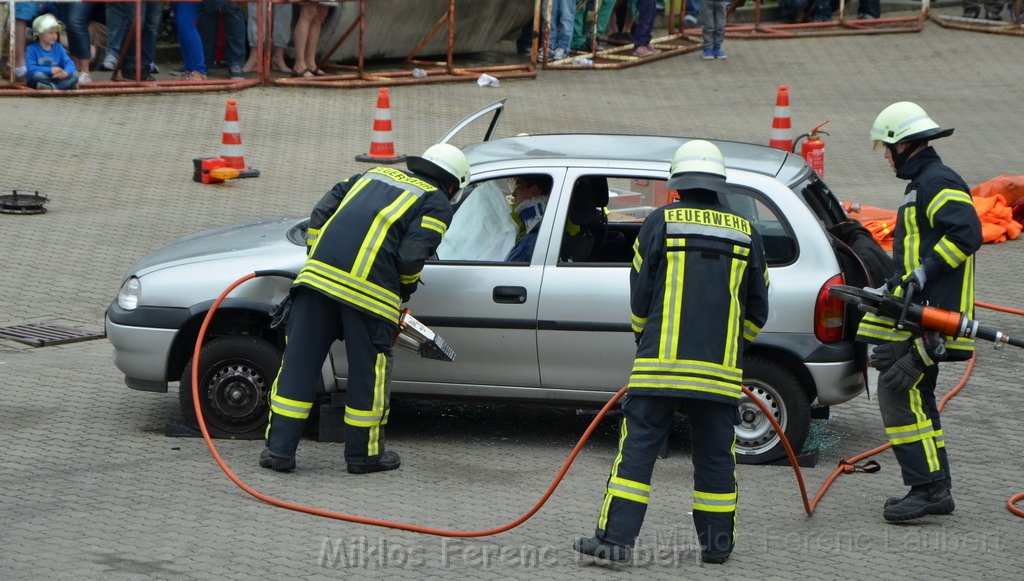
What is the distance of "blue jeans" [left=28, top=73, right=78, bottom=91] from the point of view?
14664mm

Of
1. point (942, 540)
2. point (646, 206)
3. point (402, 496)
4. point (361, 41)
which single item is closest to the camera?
point (942, 540)

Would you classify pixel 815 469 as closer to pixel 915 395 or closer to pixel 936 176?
pixel 915 395

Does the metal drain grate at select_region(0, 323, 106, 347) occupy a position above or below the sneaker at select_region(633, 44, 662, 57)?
below

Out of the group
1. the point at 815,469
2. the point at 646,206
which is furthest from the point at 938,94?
the point at 815,469

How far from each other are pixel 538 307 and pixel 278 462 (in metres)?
1.42

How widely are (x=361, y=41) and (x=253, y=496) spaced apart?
10.9m

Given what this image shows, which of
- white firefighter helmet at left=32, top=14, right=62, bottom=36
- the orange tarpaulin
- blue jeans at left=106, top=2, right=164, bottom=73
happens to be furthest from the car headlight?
blue jeans at left=106, top=2, right=164, bottom=73

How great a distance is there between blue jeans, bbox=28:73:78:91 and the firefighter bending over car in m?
10.8

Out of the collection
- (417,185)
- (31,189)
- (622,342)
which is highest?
(417,185)

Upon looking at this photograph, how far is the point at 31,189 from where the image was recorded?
12.1m

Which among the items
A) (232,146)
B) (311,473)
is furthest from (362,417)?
(232,146)

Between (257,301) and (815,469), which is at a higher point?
(257,301)

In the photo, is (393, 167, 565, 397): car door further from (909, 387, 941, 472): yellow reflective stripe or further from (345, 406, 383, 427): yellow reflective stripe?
(909, 387, 941, 472): yellow reflective stripe

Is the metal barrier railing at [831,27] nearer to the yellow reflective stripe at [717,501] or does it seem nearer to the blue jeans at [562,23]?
the blue jeans at [562,23]
